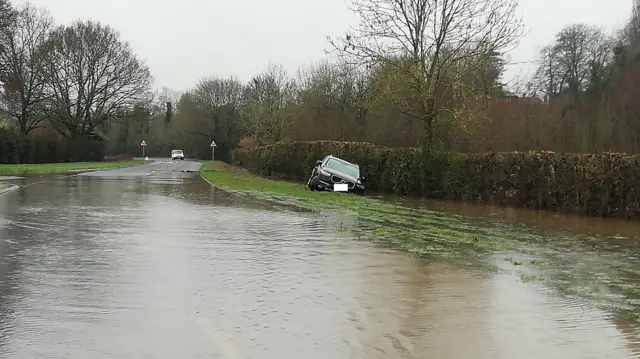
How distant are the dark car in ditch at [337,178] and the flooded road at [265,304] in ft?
43.4

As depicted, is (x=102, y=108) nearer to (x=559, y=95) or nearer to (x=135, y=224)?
(x=559, y=95)

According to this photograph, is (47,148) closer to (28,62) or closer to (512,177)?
(28,62)

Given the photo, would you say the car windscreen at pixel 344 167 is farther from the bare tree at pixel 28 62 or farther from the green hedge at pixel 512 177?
the bare tree at pixel 28 62

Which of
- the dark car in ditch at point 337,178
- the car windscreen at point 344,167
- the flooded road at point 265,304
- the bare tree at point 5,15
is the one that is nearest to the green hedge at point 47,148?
the bare tree at point 5,15

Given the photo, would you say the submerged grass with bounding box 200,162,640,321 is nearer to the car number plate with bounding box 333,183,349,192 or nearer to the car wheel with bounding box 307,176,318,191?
the car number plate with bounding box 333,183,349,192

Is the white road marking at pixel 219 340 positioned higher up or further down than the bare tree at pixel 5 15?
further down

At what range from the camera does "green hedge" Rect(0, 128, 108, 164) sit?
54.8m

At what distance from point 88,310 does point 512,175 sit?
662 inches

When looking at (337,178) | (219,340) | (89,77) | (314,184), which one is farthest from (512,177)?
(89,77)

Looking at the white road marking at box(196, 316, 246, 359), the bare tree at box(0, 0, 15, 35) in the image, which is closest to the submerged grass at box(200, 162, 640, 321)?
the white road marking at box(196, 316, 246, 359)

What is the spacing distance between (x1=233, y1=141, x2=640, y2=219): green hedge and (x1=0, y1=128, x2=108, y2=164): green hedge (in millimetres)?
33405

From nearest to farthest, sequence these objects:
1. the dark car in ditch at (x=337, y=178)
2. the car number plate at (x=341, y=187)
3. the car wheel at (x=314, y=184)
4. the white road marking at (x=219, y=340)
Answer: the white road marking at (x=219, y=340) → the car number plate at (x=341, y=187) → the dark car in ditch at (x=337, y=178) → the car wheel at (x=314, y=184)

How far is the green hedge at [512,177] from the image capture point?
58.3ft

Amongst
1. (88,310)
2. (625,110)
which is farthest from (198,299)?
(625,110)
